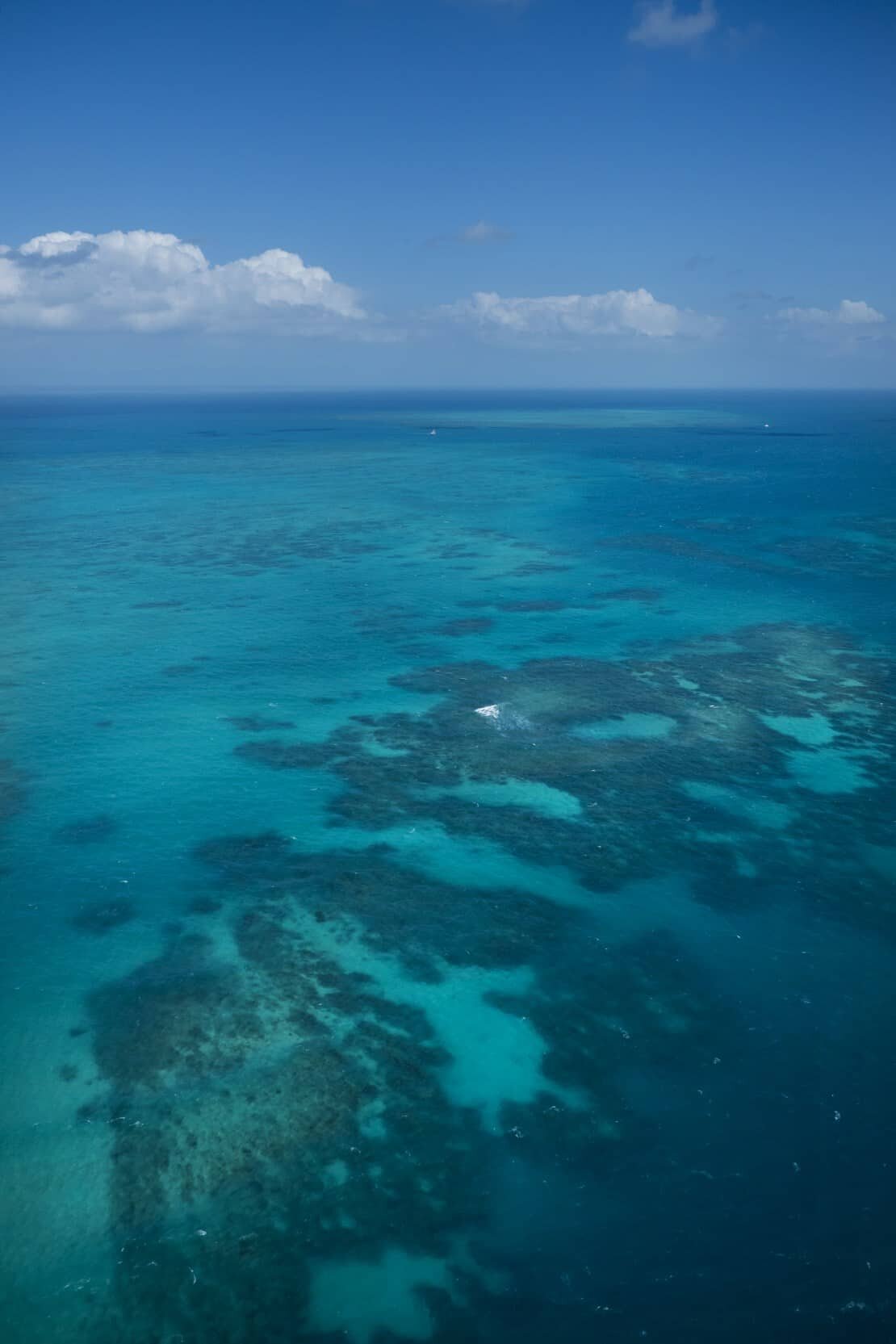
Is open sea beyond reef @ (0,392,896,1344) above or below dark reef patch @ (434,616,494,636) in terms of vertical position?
below

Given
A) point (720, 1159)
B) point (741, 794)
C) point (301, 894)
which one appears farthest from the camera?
point (741, 794)

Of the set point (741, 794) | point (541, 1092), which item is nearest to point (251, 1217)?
point (541, 1092)

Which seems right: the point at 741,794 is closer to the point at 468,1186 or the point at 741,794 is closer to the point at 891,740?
the point at 891,740

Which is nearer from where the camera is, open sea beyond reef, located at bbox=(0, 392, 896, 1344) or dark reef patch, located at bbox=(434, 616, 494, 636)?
open sea beyond reef, located at bbox=(0, 392, 896, 1344)

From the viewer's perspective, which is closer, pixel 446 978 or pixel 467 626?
pixel 446 978

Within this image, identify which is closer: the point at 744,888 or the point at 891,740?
the point at 744,888

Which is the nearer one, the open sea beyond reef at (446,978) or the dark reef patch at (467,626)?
the open sea beyond reef at (446,978)

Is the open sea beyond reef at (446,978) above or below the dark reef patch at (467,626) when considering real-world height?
below

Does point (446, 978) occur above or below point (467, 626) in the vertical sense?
below
